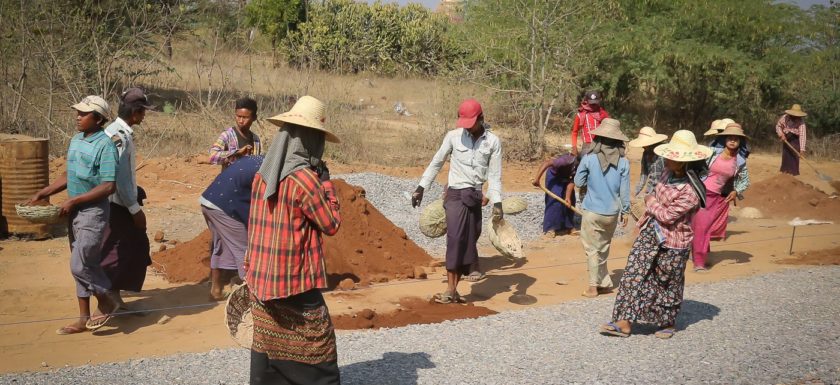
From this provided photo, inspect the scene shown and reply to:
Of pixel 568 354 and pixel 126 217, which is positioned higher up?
pixel 126 217

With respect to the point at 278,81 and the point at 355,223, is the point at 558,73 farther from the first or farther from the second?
the point at 355,223

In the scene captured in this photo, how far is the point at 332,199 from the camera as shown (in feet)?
14.2

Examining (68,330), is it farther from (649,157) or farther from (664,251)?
(649,157)

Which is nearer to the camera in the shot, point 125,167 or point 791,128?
point 125,167

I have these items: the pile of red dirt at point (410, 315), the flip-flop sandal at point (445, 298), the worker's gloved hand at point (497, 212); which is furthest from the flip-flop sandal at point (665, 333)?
the flip-flop sandal at point (445, 298)

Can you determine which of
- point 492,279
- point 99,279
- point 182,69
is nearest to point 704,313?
point 492,279

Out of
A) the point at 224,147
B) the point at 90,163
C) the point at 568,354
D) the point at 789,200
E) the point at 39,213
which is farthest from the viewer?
the point at 789,200

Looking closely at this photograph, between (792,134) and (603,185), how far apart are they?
375 inches

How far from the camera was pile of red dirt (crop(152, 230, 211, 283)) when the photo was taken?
821cm

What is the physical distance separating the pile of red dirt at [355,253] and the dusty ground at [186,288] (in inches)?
7.9

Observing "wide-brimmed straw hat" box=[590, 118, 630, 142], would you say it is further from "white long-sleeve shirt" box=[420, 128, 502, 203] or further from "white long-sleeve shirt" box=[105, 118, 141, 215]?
"white long-sleeve shirt" box=[105, 118, 141, 215]

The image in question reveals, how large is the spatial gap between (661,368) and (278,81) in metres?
14.5

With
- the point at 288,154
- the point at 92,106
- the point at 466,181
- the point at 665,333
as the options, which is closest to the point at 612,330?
the point at 665,333

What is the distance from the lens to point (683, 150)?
20.3 ft
